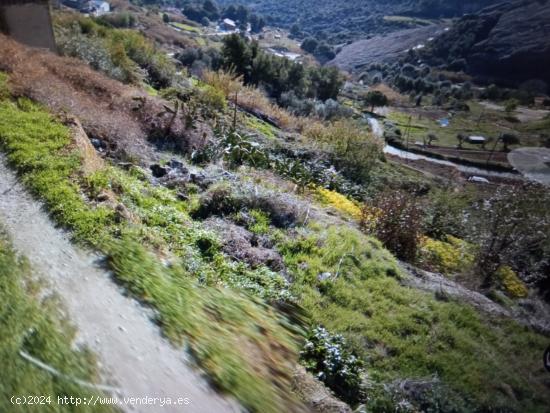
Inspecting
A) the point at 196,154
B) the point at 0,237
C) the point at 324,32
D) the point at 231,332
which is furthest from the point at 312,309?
the point at 324,32

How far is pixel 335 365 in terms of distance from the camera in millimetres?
4156

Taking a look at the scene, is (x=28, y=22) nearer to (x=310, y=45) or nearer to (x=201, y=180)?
(x=201, y=180)

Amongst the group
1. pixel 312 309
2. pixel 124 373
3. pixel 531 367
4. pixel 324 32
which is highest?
pixel 124 373

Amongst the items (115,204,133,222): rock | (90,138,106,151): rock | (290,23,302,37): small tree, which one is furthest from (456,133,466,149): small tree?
(290,23,302,37): small tree

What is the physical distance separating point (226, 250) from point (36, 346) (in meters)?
2.84

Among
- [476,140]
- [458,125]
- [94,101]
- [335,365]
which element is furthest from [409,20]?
[335,365]

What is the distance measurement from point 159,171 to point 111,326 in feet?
15.4

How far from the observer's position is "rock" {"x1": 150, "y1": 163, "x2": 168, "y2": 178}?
7.79 metres

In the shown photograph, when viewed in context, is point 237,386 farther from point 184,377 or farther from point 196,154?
point 196,154

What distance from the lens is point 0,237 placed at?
417 centimetres

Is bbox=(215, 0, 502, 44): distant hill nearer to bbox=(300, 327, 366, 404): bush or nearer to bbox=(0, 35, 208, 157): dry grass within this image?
bbox=(0, 35, 208, 157): dry grass

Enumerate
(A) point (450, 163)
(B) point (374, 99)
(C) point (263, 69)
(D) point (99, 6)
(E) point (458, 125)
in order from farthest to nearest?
(D) point (99, 6), (B) point (374, 99), (E) point (458, 125), (A) point (450, 163), (C) point (263, 69)

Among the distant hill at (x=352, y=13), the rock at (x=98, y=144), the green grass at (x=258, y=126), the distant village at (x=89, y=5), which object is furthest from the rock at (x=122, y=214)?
the distant hill at (x=352, y=13)

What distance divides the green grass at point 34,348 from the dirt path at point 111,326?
0.46 ft
